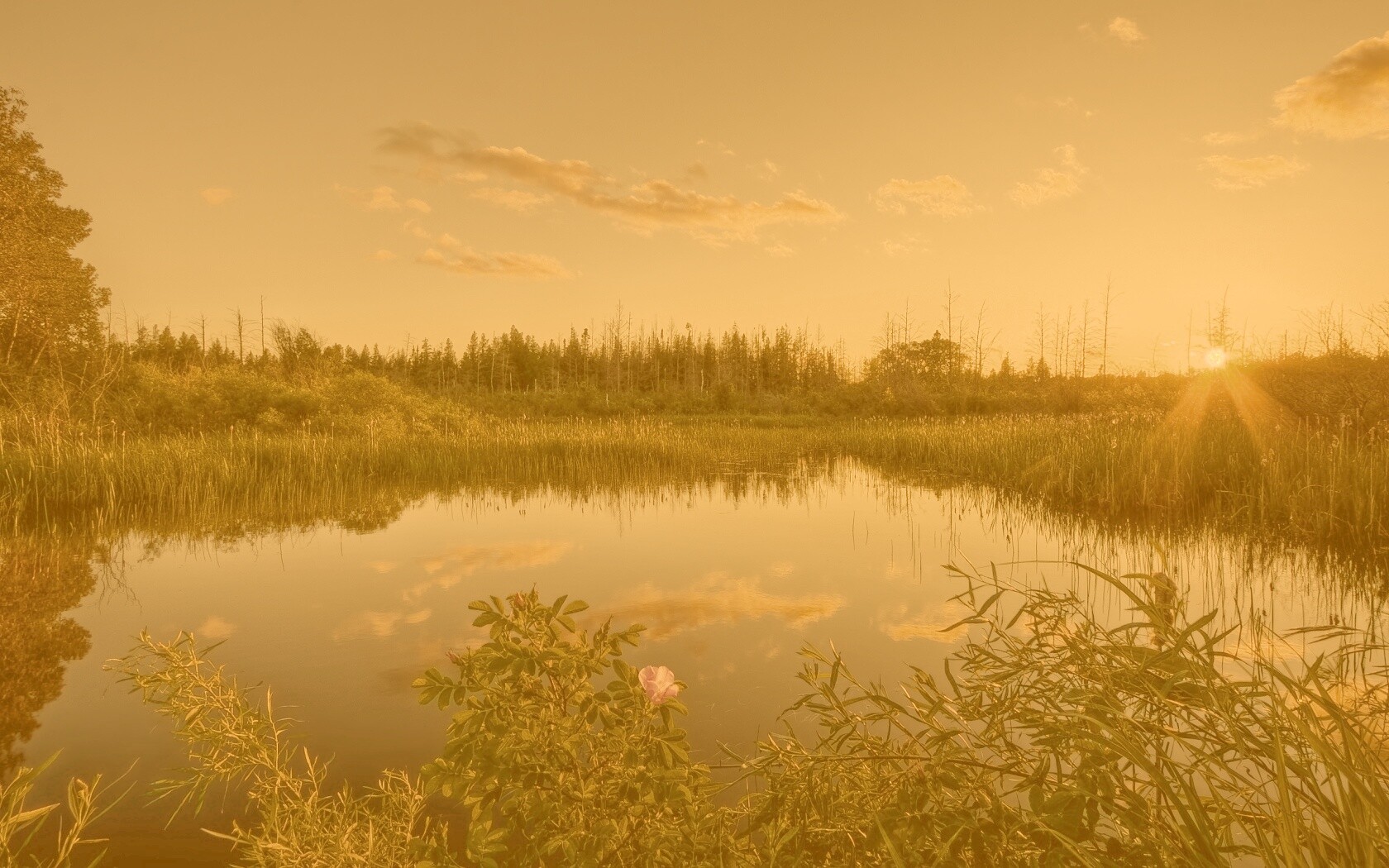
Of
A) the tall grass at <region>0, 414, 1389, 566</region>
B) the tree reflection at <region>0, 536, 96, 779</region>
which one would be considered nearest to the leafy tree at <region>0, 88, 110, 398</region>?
the tall grass at <region>0, 414, 1389, 566</region>

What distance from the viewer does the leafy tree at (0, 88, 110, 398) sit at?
2392cm

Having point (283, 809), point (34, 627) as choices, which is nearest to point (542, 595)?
point (34, 627)

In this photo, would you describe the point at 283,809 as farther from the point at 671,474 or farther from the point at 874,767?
the point at 671,474

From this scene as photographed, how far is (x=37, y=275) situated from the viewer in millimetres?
24906

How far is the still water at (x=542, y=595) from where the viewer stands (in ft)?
11.8

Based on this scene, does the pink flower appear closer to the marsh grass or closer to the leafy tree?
the marsh grass

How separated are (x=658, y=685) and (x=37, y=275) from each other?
109 feet

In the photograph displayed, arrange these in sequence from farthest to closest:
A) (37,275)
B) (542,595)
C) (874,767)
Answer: (37,275) < (542,595) < (874,767)

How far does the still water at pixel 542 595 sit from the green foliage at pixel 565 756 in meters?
1.43

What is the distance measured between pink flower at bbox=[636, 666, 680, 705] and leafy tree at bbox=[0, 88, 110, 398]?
92.2ft

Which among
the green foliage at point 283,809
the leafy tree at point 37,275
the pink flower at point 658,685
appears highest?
the leafy tree at point 37,275

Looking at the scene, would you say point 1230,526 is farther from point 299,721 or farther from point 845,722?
point 299,721

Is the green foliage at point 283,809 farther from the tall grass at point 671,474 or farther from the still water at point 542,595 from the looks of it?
the tall grass at point 671,474

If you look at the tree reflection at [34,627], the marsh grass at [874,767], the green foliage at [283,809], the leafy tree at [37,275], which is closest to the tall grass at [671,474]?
the tree reflection at [34,627]
